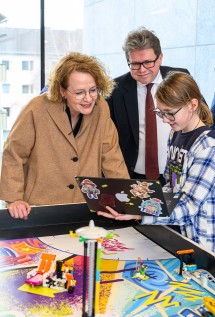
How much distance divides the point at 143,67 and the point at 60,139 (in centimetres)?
60

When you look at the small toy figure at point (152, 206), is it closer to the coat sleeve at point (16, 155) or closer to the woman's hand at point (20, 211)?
the woman's hand at point (20, 211)

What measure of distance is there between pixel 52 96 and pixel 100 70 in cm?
24

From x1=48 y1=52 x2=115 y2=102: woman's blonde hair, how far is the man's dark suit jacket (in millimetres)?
451

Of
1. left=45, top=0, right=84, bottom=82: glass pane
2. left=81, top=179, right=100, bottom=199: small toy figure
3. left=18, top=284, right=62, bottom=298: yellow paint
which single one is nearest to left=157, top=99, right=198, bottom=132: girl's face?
left=81, top=179, right=100, bottom=199: small toy figure

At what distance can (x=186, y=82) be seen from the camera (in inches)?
72.1

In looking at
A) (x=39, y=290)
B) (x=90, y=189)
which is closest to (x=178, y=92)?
(x=90, y=189)

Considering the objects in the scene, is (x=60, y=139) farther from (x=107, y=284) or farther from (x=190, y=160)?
(x=107, y=284)

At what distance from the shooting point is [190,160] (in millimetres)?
1771

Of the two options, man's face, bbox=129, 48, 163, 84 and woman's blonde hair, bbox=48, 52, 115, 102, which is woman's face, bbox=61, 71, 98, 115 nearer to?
woman's blonde hair, bbox=48, 52, 115, 102

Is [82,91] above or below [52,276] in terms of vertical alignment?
above

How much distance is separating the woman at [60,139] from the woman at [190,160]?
1.14 ft

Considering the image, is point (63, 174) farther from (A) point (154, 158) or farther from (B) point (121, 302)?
(B) point (121, 302)

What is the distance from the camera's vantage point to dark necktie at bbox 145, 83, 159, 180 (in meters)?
2.45

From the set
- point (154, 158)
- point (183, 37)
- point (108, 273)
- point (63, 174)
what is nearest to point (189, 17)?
point (183, 37)
